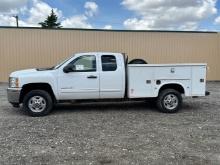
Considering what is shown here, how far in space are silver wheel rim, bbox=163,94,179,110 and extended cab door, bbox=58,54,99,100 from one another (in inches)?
78.6

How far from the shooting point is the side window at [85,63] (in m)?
9.79

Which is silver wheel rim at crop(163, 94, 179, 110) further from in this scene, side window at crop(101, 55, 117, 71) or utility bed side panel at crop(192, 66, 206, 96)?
side window at crop(101, 55, 117, 71)

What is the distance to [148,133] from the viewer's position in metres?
7.53

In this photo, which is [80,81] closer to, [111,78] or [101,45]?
[111,78]

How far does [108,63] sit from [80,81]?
97cm

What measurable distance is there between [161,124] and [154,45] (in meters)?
A: 13.7

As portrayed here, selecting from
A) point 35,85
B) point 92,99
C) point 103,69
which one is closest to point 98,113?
point 92,99

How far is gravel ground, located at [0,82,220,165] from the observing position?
19.2 ft

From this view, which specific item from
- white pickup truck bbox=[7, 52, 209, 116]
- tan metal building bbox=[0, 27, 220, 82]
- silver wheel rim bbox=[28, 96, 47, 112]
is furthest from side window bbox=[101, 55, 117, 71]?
tan metal building bbox=[0, 27, 220, 82]

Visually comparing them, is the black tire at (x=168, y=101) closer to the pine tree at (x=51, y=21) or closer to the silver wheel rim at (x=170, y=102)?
the silver wheel rim at (x=170, y=102)

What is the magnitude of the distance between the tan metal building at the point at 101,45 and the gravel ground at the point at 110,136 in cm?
992

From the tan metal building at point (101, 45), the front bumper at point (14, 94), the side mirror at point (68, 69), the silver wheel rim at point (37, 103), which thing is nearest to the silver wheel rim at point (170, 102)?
the side mirror at point (68, 69)

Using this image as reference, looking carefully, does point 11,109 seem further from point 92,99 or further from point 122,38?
point 122,38

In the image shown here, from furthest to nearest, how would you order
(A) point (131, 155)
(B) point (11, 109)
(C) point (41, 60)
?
(C) point (41, 60), (B) point (11, 109), (A) point (131, 155)
